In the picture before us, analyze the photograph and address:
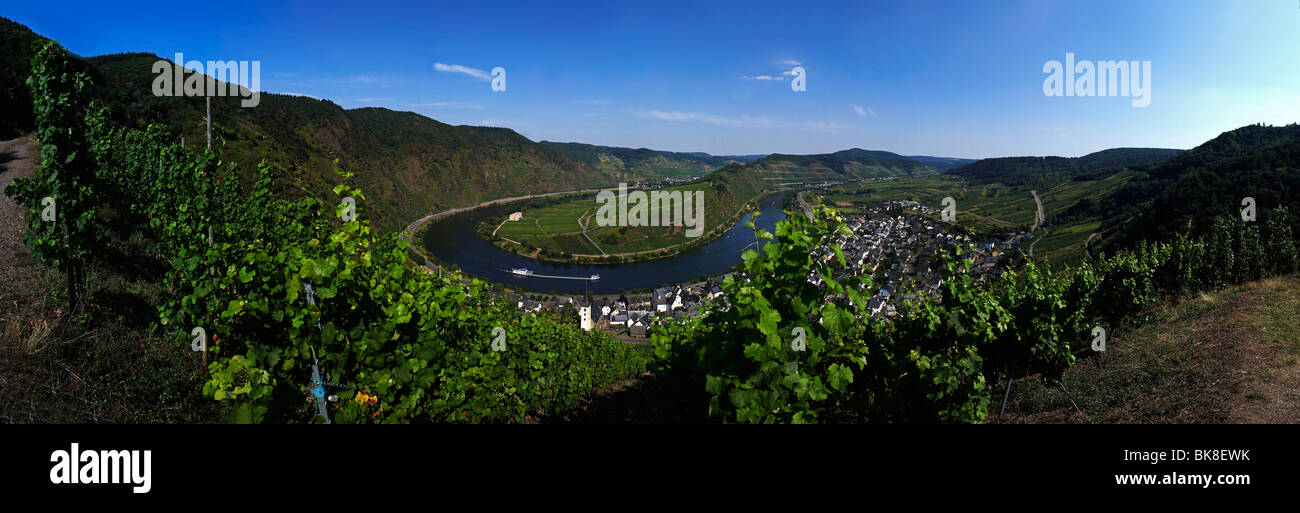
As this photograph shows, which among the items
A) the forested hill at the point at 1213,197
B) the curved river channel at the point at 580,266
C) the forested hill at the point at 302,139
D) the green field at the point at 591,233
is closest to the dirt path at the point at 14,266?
the forested hill at the point at 302,139

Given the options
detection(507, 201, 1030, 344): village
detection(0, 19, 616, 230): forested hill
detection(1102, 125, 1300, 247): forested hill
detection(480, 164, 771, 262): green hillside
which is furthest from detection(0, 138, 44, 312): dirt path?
detection(480, 164, 771, 262): green hillside

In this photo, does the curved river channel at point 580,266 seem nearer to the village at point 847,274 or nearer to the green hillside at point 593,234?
the green hillside at point 593,234

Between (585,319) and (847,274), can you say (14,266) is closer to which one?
(585,319)
